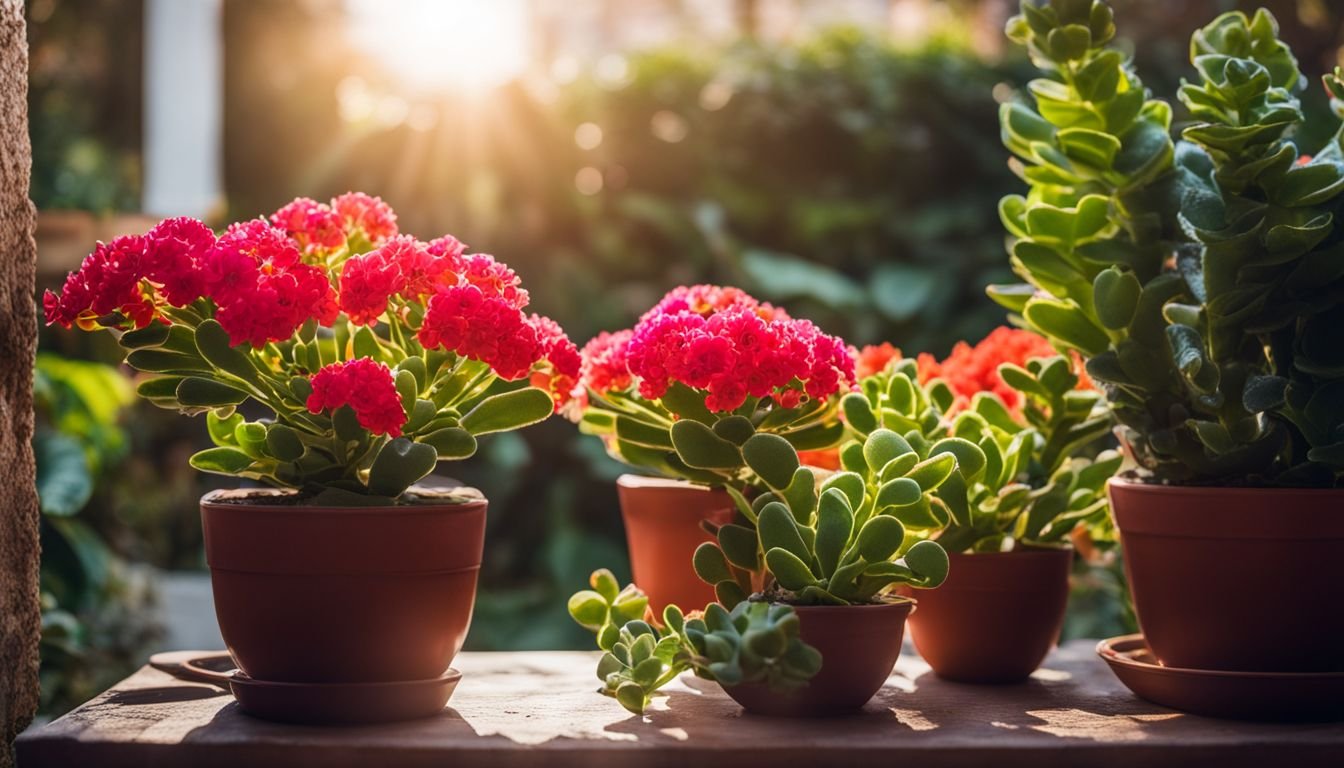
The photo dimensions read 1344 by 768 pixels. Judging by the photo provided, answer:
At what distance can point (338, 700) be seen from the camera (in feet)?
4.18

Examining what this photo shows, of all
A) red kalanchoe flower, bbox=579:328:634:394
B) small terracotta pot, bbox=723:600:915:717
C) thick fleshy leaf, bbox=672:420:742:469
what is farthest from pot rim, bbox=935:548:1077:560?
red kalanchoe flower, bbox=579:328:634:394

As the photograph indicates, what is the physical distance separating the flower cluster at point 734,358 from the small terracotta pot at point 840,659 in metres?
0.24

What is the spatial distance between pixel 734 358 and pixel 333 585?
0.48m

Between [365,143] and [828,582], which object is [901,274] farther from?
[828,582]

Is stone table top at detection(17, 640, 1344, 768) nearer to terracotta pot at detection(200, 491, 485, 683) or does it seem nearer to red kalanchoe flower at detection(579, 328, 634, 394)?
terracotta pot at detection(200, 491, 485, 683)

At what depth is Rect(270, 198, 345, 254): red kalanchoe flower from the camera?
1.44 metres

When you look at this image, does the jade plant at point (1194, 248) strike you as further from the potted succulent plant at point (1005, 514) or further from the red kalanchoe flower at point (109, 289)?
the red kalanchoe flower at point (109, 289)

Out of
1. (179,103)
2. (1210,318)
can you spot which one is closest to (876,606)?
(1210,318)

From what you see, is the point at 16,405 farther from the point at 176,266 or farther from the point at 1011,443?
the point at 1011,443

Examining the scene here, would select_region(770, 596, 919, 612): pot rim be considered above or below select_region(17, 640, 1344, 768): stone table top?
above

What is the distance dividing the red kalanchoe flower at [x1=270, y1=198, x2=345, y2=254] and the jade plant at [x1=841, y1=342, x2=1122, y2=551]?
65cm

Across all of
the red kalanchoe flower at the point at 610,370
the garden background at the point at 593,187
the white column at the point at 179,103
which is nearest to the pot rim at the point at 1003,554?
the red kalanchoe flower at the point at 610,370

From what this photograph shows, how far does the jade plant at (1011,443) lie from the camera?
1.53 metres

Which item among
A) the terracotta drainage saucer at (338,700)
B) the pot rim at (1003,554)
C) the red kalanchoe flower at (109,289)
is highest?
the red kalanchoe flower at (109,289)
